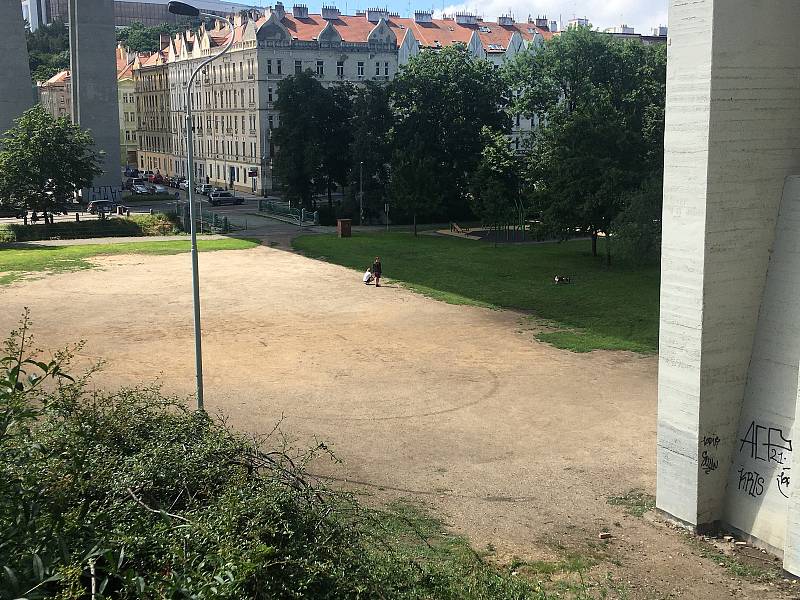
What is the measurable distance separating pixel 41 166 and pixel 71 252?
9.77m

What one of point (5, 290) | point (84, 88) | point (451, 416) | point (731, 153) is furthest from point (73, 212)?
point (731, 153)

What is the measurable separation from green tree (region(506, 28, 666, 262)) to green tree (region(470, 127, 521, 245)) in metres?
1.87

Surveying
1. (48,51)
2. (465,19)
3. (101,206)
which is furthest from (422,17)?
(48,51)

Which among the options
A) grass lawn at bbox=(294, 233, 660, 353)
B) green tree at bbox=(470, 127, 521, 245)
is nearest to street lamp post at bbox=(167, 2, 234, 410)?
grass lawn at bbox=(294, 233, 660, 353)

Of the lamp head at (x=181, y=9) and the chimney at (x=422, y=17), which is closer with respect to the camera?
the lamp head at (x=181, y=9)

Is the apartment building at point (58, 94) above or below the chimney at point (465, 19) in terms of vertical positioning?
below

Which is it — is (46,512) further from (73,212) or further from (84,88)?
(84,88)

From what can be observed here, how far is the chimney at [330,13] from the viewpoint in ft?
300

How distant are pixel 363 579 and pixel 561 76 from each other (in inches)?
2368

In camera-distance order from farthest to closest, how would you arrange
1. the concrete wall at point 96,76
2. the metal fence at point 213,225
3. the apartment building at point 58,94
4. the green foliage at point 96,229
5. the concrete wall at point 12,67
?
1. the apartment building at point 58,94
2. the concrete wall at point 96,76
3. the concrete wall at point 12,67
4. the metal fence at point 213,225
5. the green foliage at point 96,229

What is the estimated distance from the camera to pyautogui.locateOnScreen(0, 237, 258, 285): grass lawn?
45.0 m

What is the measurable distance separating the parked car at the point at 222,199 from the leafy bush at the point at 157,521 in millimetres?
70738

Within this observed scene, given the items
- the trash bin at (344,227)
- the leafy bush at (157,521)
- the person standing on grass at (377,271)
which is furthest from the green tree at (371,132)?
the leafy bush at (157,521)

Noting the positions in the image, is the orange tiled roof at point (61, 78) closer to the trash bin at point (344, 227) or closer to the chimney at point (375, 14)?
the chimney at point (375, 14)
